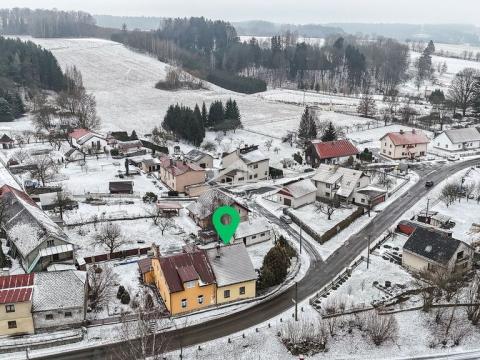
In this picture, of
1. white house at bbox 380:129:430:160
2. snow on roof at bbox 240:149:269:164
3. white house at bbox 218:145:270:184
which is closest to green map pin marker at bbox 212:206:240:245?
white house at bbox 218:145:270:184

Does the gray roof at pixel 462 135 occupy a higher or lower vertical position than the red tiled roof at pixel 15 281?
higher

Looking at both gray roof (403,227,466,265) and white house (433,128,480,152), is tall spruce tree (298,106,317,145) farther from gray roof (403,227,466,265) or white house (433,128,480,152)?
gray roof (403,227,466,265)

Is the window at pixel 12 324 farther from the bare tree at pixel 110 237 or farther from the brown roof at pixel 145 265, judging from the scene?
the bare tree at pixel 110 237

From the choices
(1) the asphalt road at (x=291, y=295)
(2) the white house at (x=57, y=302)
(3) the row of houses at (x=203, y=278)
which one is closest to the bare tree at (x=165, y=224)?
(3) the row of houses at (x=203, y=278)

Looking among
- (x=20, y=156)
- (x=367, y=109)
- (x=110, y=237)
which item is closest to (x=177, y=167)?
(x=110, y=237)

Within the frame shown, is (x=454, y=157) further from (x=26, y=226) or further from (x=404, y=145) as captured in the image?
(x=26, y=226)

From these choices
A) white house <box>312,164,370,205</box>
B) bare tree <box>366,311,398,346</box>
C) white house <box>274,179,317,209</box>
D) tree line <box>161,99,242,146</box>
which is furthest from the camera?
tree line <box>161,99,242,146</box>
